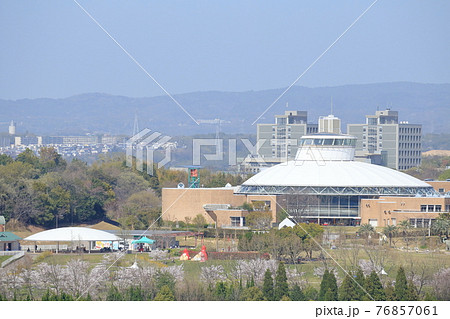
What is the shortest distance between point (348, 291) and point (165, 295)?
7113 millimetres

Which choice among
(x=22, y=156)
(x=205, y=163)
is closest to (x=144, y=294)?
(x=22, y=156)

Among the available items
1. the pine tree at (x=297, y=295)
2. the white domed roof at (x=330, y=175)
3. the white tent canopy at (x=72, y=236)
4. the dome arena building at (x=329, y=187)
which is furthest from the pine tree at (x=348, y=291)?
the white domed roof at (x=330, y=175)

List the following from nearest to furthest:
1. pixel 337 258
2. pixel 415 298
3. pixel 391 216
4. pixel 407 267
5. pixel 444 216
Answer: pixel 415 298 → pixel 407 267 → pixel 337 258 → pixel 444 216 → pixel 391 216

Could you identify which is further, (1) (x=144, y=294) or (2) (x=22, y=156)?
(2) (x=22, y=156)

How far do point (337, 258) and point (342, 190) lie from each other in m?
25.7

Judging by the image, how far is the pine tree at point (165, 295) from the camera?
121 feet

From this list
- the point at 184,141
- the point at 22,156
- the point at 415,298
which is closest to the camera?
the point at 415,298

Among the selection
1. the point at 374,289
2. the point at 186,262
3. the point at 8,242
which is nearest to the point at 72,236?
the point at 8,242

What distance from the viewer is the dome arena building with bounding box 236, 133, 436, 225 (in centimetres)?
7725

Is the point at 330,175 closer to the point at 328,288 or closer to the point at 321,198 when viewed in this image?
the point at 321,198

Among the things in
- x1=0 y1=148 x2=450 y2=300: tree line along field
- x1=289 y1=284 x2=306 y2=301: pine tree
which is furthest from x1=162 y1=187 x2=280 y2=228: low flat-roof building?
x1=289 y1=284 x2=306 y2=301: pine tree

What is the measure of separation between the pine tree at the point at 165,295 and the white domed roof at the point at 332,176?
136 feet

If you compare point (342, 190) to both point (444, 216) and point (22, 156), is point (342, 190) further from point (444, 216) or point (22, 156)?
point (22, 156)

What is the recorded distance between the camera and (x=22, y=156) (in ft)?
346
